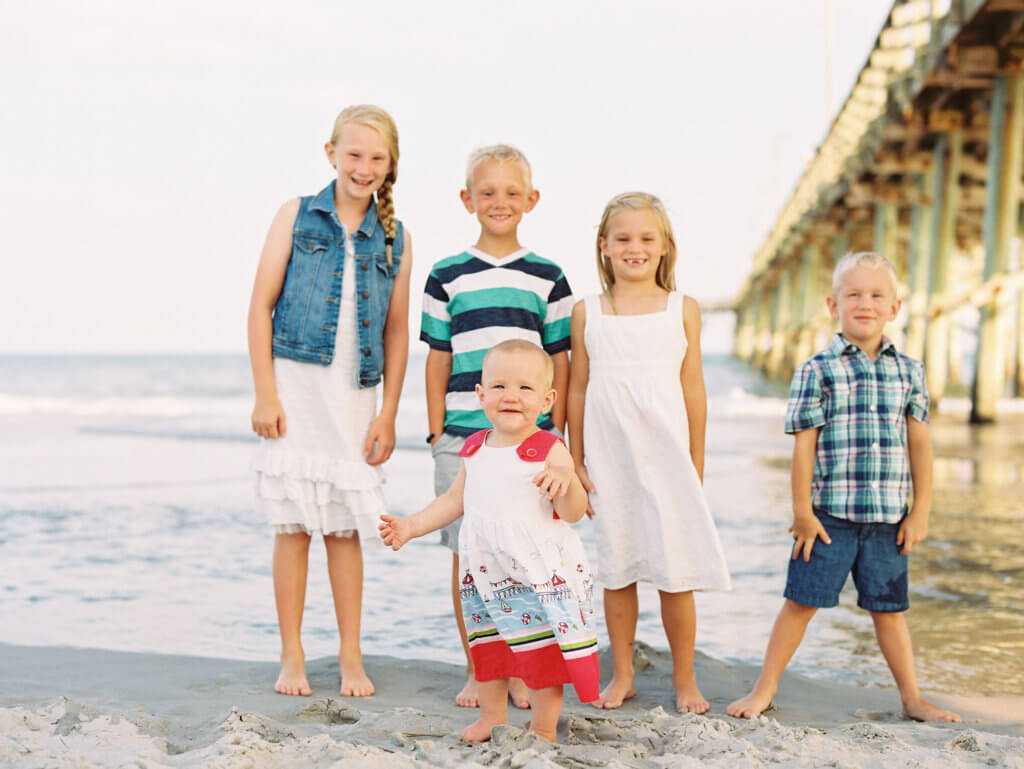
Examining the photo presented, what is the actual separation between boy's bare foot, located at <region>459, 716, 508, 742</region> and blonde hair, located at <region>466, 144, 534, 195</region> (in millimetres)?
1613

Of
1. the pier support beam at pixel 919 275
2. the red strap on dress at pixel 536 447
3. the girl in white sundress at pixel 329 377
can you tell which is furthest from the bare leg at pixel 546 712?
the pier support beam at pixel 919 275

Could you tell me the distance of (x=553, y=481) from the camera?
97.5 inches

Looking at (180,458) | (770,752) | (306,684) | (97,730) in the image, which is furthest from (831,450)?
(180,458)

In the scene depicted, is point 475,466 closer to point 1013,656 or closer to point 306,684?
point 306,684

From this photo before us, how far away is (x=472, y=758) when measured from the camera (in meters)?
2.33

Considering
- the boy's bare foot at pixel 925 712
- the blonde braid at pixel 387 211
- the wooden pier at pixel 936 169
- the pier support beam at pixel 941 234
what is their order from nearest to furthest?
the boy's bare foot at pixel 925 712
the blonde braid at pixel 387 211
the wooden pier at pixel 936 169
the pier support beam at pixel 941 234

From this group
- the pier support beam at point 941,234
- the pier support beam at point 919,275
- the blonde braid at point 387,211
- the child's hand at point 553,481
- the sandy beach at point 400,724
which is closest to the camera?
the sandy beach at point 400,724

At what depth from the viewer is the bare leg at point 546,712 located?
2578 millimetres

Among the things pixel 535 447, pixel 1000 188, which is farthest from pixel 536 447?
pixel 1000 188

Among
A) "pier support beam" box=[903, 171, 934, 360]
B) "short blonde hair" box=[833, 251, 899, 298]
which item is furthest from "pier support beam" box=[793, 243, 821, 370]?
"short blonde hair" box=[833, 251, 899, 298]

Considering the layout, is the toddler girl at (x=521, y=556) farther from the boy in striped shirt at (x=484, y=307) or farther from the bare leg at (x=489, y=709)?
the boy in striped shirt at (x=484, y=307)

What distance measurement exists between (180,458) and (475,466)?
8.98m

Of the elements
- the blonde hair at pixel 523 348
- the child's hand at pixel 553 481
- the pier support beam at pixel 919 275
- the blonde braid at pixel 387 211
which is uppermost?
the pier support beam at pixel 919 275

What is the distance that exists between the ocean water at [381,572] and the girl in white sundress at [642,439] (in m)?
0.73
